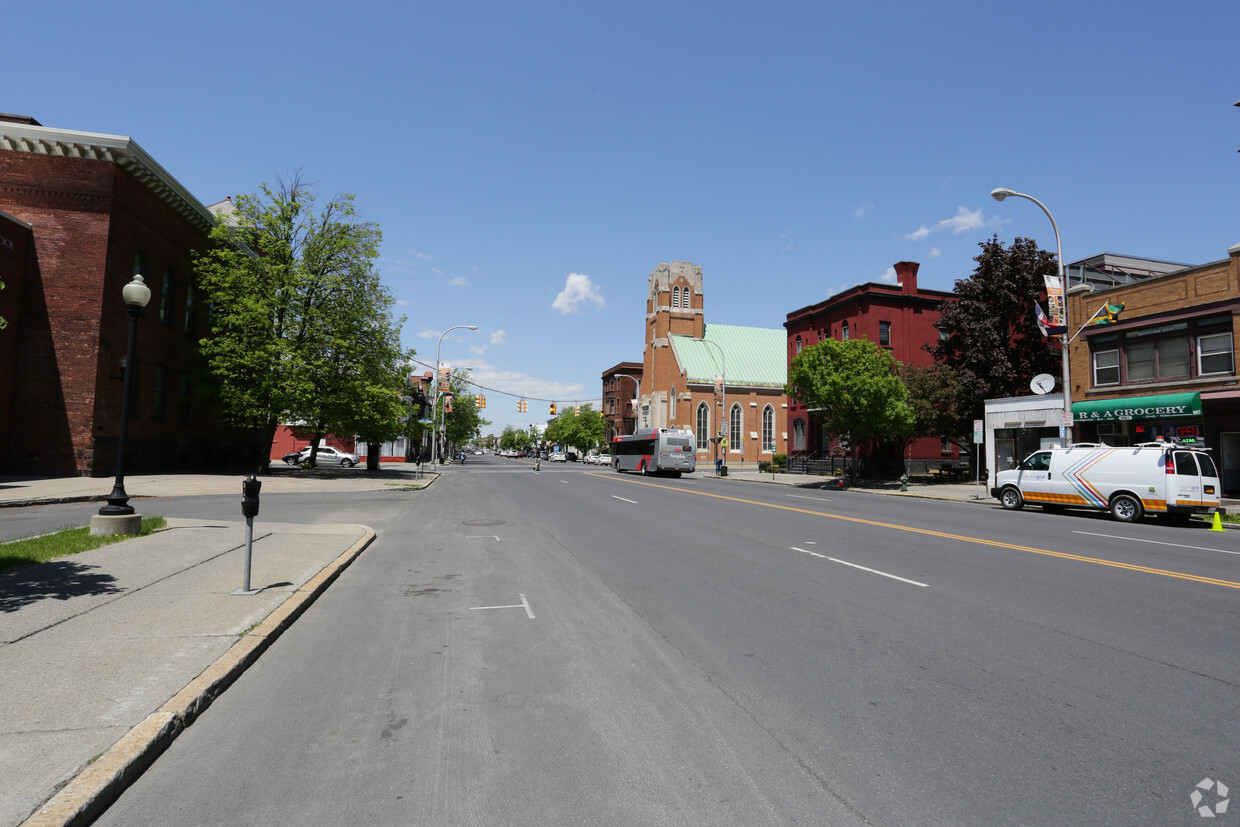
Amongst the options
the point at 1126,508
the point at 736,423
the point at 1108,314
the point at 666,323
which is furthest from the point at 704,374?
the point at 1126,508

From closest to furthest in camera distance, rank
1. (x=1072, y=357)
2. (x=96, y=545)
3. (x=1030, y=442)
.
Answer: (x=96, y=545) → (x=1072, y=357) → (x=1030, y=442)

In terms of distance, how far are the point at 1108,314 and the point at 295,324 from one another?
34.8 metres

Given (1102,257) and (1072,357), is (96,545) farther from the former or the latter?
(1102,257)

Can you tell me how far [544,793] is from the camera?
3305mm

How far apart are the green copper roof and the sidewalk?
2556 inches

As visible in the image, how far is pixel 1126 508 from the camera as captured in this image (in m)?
16.9

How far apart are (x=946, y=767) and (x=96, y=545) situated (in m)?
11.0

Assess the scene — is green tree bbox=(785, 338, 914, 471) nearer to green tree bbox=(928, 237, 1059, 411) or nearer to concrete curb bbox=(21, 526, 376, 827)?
green tree bbox=(928, 237, 1059, 411)

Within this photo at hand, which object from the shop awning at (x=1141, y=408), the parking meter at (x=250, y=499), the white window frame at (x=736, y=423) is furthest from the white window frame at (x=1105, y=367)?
the white window frame at (x=736, y=423)

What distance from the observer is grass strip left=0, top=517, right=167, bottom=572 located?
26.7ft

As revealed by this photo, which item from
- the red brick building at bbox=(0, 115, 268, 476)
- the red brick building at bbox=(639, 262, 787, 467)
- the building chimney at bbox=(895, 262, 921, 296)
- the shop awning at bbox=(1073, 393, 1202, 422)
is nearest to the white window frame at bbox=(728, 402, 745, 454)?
the red brick building at bbox=(639, 262, 787, 467)

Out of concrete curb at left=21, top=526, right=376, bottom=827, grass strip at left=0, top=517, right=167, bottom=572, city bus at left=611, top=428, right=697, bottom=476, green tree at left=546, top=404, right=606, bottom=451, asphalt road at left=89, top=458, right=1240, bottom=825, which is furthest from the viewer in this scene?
green tree at left=546, top=404, right=606, bottom=451

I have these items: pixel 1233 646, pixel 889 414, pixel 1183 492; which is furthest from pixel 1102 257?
pixel 1233 646

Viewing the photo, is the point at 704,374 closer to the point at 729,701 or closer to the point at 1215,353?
the point at 1215,353
